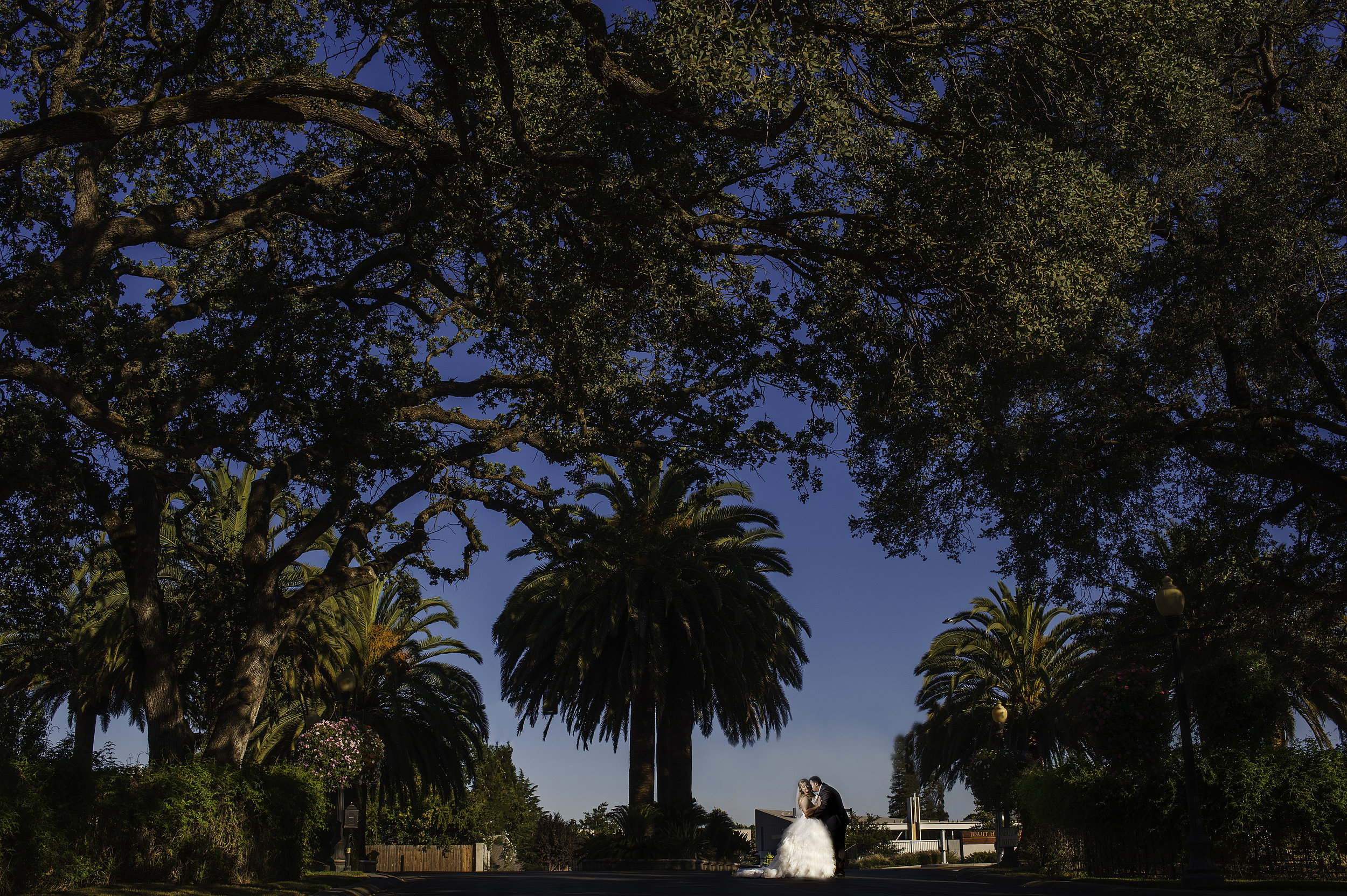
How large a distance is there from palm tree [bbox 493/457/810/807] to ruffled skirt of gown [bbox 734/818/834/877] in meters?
12.4

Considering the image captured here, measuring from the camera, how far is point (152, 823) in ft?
37.9

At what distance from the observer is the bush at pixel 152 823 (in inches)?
358

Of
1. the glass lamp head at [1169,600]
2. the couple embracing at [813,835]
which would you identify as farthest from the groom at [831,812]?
the glass lamp head at [1169,600]

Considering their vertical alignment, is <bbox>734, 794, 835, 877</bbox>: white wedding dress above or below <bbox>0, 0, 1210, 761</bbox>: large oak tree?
below

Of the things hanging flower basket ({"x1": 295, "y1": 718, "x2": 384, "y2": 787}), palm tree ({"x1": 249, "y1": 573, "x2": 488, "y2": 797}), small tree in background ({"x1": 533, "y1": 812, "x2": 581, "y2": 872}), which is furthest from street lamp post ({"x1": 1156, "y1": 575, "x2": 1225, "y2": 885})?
small tree in background ({"x1": 533, "y1": 812, "x2": 581, "y2": 872})

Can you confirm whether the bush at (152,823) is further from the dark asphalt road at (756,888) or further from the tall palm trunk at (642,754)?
the tall palm trunk at (642,754)

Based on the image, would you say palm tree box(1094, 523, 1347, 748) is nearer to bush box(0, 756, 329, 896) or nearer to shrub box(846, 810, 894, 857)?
bush box(0, 756, 329, 896)

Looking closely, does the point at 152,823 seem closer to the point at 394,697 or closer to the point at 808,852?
the point at 808,852

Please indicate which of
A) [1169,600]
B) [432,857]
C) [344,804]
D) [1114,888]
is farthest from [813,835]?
[432,857]

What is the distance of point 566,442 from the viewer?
14.8m

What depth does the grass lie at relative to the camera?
9930 mm

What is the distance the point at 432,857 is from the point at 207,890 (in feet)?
151

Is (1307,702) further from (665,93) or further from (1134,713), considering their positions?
(665,93)

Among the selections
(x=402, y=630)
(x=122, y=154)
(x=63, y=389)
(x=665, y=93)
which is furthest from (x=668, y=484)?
(x=665, y=93)
